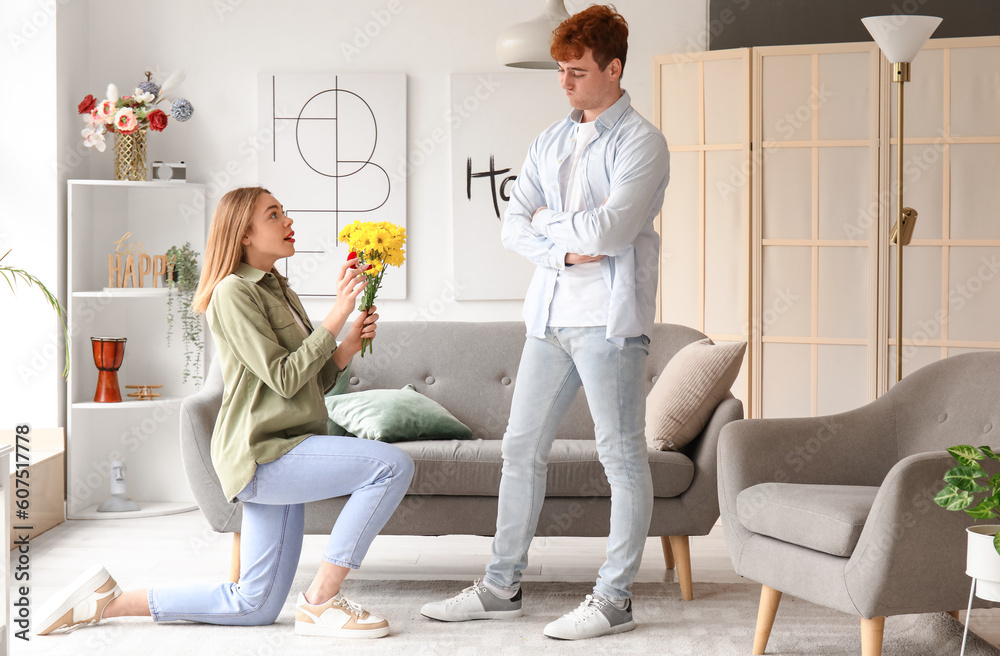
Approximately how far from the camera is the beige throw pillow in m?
2.95

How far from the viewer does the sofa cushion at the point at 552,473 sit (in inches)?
113

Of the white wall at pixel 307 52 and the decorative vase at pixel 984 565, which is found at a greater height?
the white wall at pixel 307 52

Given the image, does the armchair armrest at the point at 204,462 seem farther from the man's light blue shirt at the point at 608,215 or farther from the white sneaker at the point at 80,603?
the man's light blue shirt at the point at 608,215

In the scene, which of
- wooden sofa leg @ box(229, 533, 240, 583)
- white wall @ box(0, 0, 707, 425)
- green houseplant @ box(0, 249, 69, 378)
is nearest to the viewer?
wooden sofa leg @ box(229, 533, 240, 583)

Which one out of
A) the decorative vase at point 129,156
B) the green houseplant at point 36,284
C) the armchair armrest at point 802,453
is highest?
the decorative vase at point 129,156

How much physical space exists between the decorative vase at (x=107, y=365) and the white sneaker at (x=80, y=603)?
1.71m

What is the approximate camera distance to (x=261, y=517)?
2535mm

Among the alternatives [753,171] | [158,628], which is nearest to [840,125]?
[753,171]

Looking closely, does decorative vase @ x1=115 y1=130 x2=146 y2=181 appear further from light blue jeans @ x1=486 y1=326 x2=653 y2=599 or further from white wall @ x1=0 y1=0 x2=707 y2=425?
light blue jeans @ x1=486 y1=326 x2=653 y2=599

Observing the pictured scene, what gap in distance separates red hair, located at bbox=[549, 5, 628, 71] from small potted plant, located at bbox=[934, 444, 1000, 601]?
1.25 meters

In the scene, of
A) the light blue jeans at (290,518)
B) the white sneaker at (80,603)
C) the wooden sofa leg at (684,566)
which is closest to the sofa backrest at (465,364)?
the wooden sofa leg at (684,566)

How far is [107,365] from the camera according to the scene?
4.12 m

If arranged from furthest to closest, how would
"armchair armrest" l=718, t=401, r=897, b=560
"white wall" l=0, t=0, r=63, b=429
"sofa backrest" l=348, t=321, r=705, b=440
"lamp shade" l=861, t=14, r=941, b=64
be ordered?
1. "white wall" l=0, t=0, r=63, b=429
2. "sofa backrest" l=348, t=321, r=705, b=440
3. "lamp shade" l=861, t=14, r=941, b=64
4. "armchair armrest" l=718, t=401, r=897, b=560

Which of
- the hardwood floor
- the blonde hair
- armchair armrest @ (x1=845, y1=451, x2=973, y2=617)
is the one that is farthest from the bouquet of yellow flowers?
armchair armrest @ (x1=845, y1=451, x2=973, y2=617)
